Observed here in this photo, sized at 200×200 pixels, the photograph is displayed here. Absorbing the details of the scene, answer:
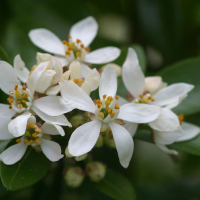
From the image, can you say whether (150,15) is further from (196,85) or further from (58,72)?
(58,72)

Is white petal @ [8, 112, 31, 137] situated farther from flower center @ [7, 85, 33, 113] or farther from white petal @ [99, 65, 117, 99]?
white petal @ [99, 65, 117, 99]

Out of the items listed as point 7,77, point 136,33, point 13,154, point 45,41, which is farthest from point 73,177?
point 136,33

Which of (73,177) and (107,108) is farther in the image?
(73,177)

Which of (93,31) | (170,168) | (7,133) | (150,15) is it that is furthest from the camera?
(170,168)

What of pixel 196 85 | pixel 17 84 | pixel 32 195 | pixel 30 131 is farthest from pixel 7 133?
pixel 196 85

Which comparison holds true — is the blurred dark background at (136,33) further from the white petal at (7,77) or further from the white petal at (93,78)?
the white petal at (93,78)

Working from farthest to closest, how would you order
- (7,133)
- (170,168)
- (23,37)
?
(170,168) → (23,37) → (7,133)

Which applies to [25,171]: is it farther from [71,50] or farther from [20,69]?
[71,50]
